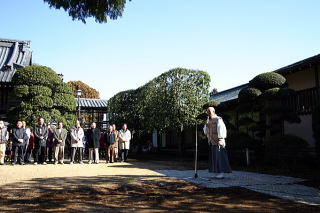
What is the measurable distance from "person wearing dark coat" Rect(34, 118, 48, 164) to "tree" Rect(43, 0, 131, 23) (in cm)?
805

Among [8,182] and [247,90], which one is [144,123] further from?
[8,182]

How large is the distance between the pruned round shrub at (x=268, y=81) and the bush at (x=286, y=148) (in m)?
2.08

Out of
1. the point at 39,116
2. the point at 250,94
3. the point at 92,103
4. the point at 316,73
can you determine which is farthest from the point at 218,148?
the point at 92,103

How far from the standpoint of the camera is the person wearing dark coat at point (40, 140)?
517 inches

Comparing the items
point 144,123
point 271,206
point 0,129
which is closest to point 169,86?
point 144,123

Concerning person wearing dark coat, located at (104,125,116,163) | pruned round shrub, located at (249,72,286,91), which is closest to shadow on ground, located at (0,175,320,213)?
pruned round shrub, located at (249,72,286,91)

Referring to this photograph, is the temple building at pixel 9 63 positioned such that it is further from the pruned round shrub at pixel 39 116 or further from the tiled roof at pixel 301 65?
the tiled roof at pixel 301 65

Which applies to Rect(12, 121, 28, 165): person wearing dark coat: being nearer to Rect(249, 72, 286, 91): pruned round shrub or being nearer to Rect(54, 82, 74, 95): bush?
Rect(54, 82, 74, 95): bush

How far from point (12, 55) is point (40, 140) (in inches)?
424

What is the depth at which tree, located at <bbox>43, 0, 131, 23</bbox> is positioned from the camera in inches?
239

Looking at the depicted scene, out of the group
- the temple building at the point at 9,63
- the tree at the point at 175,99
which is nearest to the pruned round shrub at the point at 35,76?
the temple building at the point at 9,63

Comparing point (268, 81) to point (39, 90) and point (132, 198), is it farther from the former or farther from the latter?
point (39, 90)

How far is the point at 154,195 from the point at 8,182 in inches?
149

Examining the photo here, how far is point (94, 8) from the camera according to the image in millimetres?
6129
